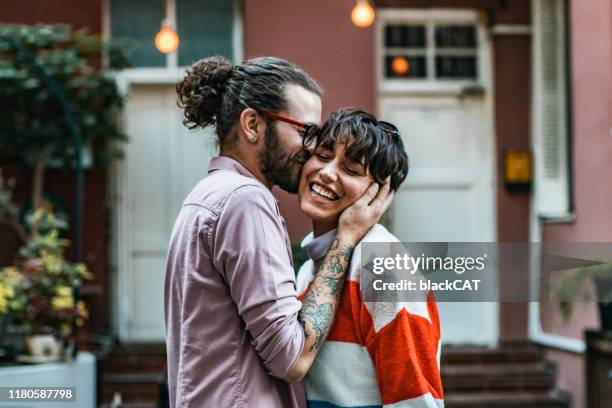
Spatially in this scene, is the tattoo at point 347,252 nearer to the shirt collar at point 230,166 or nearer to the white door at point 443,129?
the shirt collar at point 230,166

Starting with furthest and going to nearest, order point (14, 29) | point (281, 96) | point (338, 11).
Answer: point (338, 11) → point (14, 29) → point (281, 96)

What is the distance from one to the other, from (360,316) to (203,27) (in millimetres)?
6265

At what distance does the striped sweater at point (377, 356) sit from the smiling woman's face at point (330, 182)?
0.36 ft

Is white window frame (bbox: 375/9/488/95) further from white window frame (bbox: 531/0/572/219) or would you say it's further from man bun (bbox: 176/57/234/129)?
man bun (bbox: 176/57/234/129)

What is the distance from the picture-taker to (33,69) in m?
7.19

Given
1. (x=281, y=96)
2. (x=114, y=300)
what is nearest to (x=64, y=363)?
(x=114, y=300)

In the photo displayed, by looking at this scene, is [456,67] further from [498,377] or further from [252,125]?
[252,125]

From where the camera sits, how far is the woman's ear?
224 centimetres

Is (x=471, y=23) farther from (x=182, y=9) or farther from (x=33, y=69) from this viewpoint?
(x=33, y=69)

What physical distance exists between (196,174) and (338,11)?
6.06 ft

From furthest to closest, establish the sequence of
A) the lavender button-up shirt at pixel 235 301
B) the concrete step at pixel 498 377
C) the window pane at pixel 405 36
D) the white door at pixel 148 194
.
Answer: the window pane at pixel 405 36, the white door at pixel 148 194, the concrete step at pixel 498 377, the lavender button-up shirt at pixel 235 301

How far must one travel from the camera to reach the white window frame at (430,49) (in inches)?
319

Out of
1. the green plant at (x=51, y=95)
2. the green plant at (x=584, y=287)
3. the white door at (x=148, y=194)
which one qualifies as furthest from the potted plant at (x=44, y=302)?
the green plant at (x=584, y=287)

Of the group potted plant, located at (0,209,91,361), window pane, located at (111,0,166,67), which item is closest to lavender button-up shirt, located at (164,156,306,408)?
potted plant, located at (0,209,91,361)
